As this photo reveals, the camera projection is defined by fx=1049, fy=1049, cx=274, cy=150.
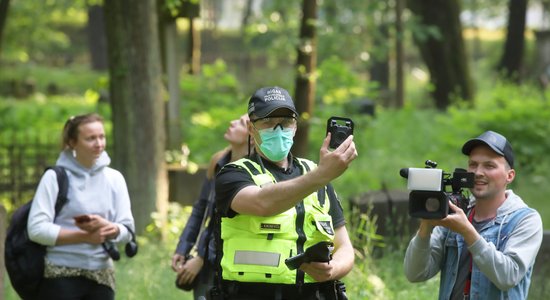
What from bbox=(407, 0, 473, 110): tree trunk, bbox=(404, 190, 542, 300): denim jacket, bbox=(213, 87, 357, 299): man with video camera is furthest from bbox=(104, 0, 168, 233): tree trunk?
bbox=(407, 0, 473, 110): tree trunk

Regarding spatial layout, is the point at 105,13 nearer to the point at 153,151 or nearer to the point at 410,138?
the point at 153,151

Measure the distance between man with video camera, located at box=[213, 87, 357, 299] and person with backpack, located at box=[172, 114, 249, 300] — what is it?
1.66 m

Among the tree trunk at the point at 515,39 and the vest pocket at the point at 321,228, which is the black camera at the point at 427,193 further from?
the tree trunk at the point at 515,39

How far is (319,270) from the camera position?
455 cm

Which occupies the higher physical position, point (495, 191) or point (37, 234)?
point (495, 191)

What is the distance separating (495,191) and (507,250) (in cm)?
29

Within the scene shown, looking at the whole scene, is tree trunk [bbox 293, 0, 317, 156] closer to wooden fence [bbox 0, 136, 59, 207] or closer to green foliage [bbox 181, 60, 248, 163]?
green foliage [bbox 181, 60, 248, 163]

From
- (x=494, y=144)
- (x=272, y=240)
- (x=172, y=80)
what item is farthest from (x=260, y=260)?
(x=172, y=80)

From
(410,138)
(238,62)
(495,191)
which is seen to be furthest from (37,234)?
(238,62)

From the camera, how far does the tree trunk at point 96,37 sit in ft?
147

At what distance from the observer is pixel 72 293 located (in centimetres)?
661

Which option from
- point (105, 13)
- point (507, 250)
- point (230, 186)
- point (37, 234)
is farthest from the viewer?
point (105, 13)

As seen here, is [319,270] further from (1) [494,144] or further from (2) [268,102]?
(1) [494,144]

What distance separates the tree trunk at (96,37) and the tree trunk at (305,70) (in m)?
30.3
